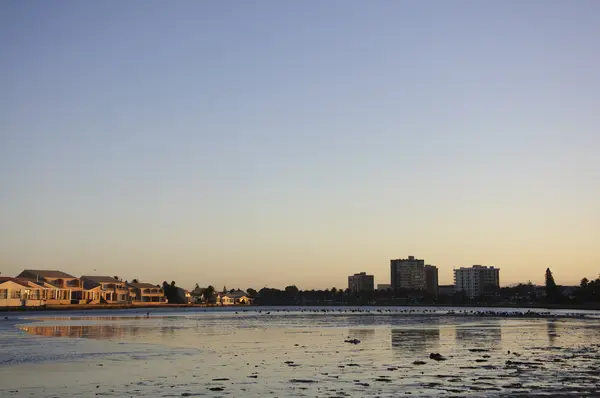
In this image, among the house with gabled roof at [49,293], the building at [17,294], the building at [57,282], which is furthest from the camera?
the building at [57,282]

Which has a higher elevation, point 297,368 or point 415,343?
point 297,368

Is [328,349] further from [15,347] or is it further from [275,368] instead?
[15,347]

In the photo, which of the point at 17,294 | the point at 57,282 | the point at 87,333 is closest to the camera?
the point at 87,333

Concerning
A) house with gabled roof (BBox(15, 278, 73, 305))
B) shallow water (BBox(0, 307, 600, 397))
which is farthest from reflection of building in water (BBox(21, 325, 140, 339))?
house with gabled roof (BBox(15, 278, 73, 305))

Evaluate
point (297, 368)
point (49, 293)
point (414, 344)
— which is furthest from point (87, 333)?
point (49, 293)

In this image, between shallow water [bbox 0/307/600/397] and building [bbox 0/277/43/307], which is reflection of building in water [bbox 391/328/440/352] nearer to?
shallow water [bbox 0/307/600/397]

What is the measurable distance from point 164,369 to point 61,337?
30.2 metres

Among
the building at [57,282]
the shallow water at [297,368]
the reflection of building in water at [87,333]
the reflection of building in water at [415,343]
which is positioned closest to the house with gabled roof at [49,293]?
the building at [57,282]

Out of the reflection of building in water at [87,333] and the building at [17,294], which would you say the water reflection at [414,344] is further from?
the building at [17,294]

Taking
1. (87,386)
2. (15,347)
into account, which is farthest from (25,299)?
(87,386)

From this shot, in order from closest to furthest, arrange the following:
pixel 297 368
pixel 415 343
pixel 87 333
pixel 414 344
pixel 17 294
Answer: pixel 297 368, pixel 414 344, pixel 415 343, pixel 87 333, pixel 17 294

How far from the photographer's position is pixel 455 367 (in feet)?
111

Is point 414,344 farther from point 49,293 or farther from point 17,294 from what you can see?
point 49,293

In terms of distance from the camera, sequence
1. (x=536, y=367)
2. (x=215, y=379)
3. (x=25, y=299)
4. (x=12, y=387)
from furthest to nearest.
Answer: (x=25, y=299)
(x=536, y=367)
(x=215, y=379)
(x=12, y=387)
